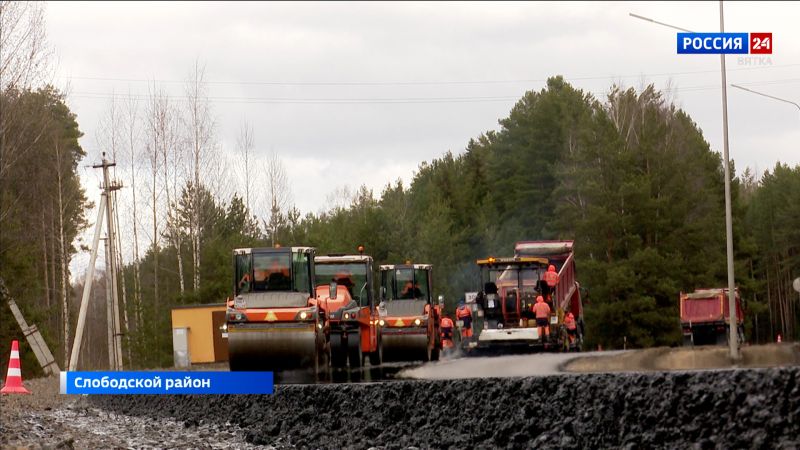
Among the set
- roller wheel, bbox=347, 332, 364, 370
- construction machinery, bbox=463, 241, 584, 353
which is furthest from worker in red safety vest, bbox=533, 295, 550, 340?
roller wheel, bbox=347, 332, 364, 370

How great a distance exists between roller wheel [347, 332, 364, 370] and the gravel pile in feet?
22.5

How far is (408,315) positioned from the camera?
27938 mm

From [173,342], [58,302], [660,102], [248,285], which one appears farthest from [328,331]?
[660,102]

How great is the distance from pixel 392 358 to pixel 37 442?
14.4 m

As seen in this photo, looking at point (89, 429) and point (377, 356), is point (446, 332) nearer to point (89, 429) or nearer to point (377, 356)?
point (377, 356)

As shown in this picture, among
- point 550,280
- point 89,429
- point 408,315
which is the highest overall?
point 550,280

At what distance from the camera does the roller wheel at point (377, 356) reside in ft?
90.4

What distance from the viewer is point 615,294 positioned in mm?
51312

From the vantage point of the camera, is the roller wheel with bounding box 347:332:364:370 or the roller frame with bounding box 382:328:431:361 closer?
the roller wheel with bounding box 347:332:364:370

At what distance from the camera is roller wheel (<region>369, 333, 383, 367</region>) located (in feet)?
90.4

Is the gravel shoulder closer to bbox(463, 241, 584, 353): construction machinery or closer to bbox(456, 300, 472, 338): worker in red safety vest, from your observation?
bbox(463, 241, 584, 353): construction machinery

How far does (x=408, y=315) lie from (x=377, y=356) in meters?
1.25

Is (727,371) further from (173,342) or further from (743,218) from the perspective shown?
(743,218)

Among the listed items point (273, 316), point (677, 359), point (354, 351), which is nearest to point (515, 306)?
point (354, 351)
